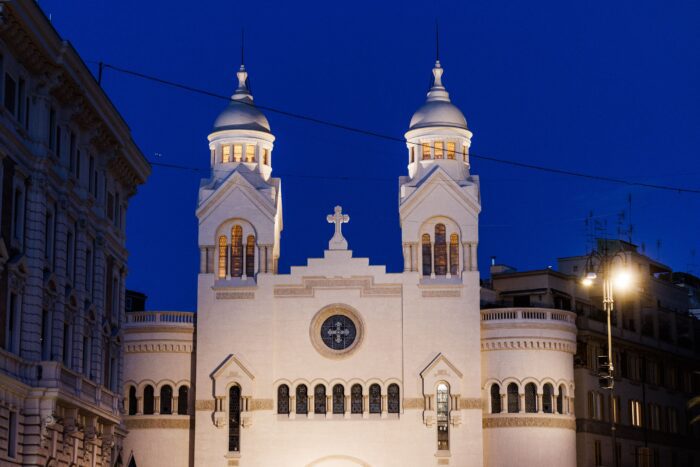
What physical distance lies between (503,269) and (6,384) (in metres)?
57.6

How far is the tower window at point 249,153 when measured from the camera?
75.4 metres

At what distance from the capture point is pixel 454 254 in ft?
242

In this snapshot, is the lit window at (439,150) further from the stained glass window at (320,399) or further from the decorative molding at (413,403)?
the stained glass window at (320,399)

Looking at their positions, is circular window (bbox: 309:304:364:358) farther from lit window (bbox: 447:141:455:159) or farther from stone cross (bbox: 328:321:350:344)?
lit window (bbox: 447:141:455:159)

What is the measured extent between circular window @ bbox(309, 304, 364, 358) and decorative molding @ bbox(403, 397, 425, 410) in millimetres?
3695

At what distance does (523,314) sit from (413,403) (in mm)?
6984

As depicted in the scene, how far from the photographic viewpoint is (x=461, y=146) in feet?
246

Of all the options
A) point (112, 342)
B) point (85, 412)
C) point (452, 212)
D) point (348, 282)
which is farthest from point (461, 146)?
point (85, 412)

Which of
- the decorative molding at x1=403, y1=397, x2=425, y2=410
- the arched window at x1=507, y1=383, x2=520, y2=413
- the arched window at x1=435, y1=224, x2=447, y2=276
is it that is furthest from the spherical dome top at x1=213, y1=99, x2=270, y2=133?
the arched window at x1=507, y1=383, x2=520, y2=413

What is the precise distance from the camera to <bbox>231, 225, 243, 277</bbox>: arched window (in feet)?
243

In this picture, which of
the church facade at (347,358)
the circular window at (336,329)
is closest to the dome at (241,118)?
the church facade at (347,358)

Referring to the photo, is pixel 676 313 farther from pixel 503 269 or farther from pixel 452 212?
pixel 452 212

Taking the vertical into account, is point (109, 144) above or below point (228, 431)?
above

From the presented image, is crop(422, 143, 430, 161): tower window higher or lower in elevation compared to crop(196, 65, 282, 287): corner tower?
higher
